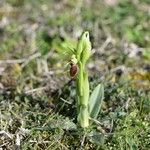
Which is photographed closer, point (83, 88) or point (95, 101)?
point (83, 88)

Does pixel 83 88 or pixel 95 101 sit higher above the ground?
pixel 83 88

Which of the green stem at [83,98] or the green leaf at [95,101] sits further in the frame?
the green leaf at [95,101]

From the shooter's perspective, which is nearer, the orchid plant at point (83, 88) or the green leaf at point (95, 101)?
the orchid plant at point (83, 88)

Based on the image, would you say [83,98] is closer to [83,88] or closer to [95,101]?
[83,88]

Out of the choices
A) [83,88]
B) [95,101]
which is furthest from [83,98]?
[95,101]

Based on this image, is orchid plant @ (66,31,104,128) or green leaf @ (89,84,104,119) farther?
green leaf @ (89,84,104,119)

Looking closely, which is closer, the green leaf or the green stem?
the green stem

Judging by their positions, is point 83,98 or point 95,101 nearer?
point 83,98

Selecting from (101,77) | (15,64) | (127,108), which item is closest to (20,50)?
(15,64)
